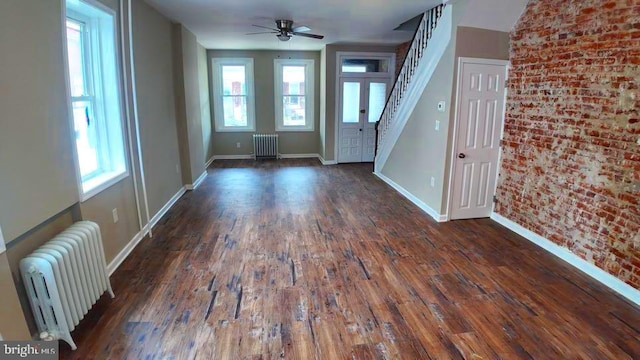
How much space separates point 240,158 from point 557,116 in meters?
6.89

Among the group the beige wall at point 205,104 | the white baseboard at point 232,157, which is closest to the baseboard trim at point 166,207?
the beige wall at point 205,104

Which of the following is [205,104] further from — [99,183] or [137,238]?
[99,183]

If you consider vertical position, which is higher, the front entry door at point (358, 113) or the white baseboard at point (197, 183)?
the front entry door at point (358, 113)

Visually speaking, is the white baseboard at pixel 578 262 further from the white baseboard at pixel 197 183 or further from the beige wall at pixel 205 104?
the beige wall at pixel 205 104

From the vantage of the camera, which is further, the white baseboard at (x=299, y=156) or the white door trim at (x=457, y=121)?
the white baseboard at (x=299, y=156)

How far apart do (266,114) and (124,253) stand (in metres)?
5.70

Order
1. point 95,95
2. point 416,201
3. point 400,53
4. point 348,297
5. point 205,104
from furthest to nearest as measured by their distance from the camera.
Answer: point 205,104 → point 400,53 → point 416,201 → point 95,95 → point 348,297

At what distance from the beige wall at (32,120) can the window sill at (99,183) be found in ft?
0.68

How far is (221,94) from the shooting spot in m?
8.36

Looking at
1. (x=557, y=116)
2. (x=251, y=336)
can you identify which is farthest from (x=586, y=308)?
(x=251, y=336)

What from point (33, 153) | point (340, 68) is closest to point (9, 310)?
point (33, 153)

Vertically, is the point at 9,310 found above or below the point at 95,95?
below

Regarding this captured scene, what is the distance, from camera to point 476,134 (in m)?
4.30

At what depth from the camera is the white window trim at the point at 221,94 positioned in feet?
27.0
